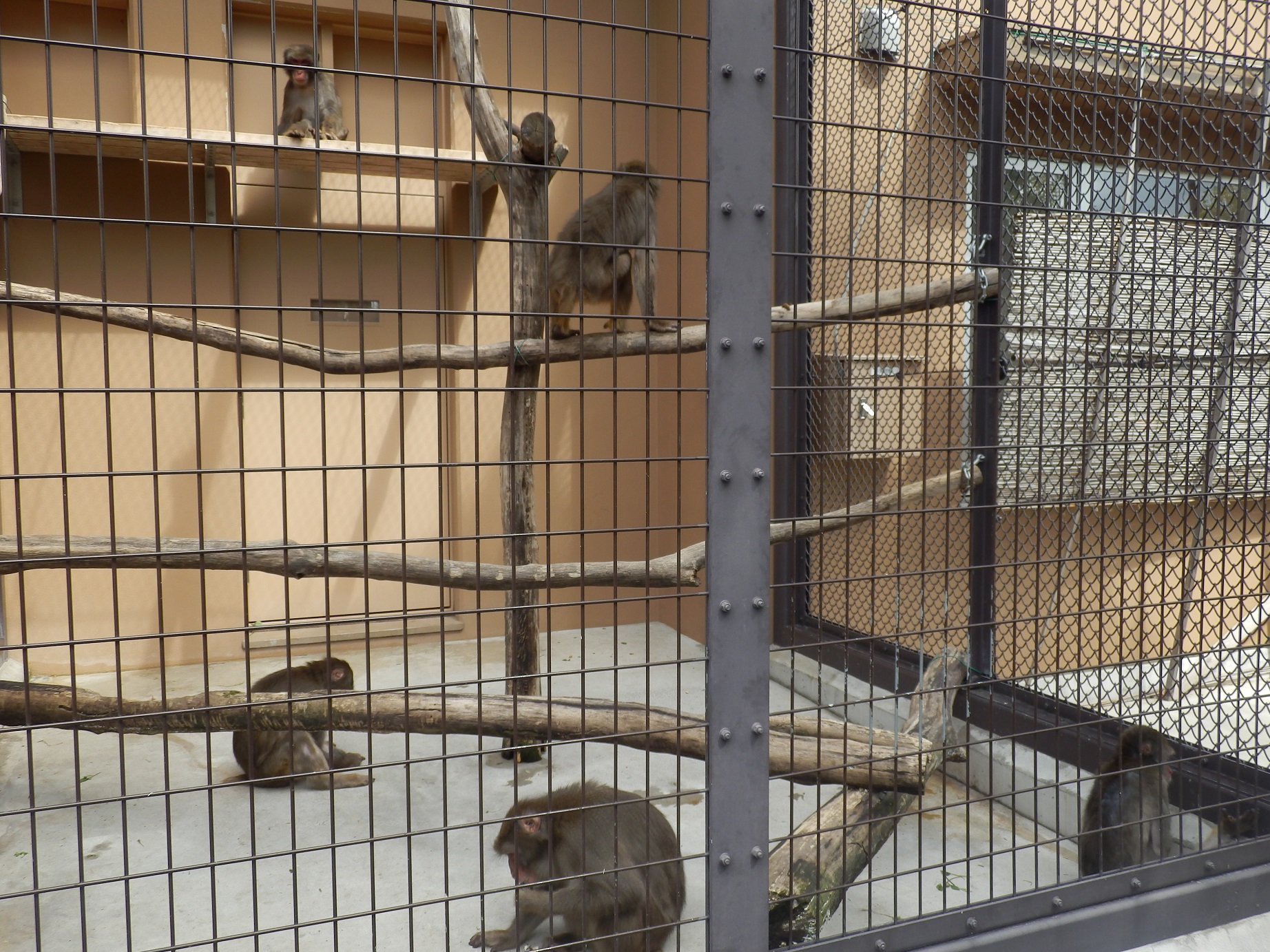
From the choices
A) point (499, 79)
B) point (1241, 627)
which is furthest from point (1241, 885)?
point (499, 79)

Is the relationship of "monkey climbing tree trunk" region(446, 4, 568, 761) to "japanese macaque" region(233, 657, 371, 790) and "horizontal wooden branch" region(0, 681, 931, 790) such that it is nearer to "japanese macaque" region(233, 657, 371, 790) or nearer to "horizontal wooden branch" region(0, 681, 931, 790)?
"japanese macaque" region(233, 657, 371, 790)

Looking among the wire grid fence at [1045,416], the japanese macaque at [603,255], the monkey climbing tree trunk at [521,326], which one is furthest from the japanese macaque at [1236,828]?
the japanese macaque at [603,255]

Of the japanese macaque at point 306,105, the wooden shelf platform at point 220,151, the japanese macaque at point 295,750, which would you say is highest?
the japanese macaque at point 306,105

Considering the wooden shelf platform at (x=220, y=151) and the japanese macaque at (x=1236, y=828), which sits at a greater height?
the wooden shelf platform at (x=220, y=151)

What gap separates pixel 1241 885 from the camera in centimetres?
243

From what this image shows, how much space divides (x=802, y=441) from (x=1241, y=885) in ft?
9.29

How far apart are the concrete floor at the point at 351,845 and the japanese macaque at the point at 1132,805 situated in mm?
234

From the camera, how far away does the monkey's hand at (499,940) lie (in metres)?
2.54

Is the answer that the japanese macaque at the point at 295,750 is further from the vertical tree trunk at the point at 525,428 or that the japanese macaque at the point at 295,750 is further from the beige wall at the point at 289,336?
the beige wall at the point at 289,336

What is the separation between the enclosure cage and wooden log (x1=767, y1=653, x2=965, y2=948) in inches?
0.7

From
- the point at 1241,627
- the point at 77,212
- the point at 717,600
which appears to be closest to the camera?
the point at 717,600

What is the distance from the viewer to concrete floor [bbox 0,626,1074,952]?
2.62 m

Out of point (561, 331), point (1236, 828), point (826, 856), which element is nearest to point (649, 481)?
point (561, 331)

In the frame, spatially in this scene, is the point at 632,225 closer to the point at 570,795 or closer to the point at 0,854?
the point at 570,795
